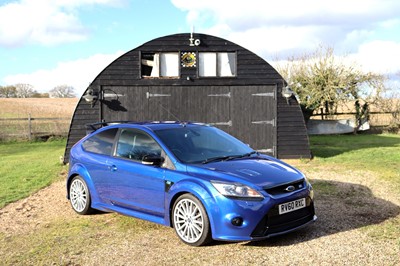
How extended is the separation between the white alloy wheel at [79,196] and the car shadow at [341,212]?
3026mm

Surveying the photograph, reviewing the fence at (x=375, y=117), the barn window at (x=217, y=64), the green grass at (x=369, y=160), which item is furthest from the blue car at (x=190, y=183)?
the fence at (x=375, y=117)

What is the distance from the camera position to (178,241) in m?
5.89

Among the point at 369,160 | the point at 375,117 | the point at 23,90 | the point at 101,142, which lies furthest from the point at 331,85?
the point at 23,90

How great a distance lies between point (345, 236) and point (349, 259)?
2.94ft

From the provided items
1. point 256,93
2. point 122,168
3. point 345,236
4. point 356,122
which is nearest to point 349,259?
point 345,236

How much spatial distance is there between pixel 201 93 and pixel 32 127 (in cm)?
1403

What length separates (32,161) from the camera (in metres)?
15.9

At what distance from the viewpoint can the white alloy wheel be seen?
24.4 feet

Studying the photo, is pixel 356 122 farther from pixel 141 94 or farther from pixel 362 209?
pixel 362 209

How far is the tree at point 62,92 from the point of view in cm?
6900

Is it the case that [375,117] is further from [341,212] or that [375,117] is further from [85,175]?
[85,175]

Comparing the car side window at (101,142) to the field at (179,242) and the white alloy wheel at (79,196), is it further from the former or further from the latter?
the field at (179,242)

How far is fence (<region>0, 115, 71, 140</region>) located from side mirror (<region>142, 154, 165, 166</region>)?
65.1 feet

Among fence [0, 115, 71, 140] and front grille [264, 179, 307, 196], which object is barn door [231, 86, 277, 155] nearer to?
front grille [264, 179, 307, 196]
